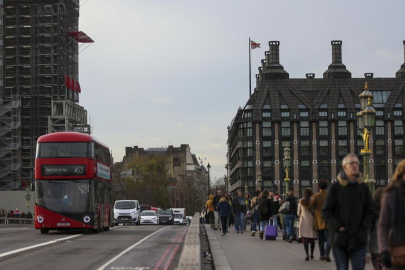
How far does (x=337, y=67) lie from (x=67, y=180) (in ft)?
343

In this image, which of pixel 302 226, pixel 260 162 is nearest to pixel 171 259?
pixel 302 226

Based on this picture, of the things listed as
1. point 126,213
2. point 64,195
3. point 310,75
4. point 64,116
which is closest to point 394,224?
point 64,195

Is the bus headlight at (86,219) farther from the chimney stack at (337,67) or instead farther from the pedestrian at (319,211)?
the chimney stack at (337,67)

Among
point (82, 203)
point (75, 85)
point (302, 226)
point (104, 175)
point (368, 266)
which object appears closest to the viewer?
point (368, 266)

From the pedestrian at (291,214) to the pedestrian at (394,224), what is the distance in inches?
632

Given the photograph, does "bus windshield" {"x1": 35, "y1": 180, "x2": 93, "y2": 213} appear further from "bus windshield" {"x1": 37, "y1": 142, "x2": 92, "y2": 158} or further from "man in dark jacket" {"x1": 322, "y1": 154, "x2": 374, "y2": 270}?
"man in dark jacket" {"x1": 322, "y1": 154, "x2": 374, "y2": 270}

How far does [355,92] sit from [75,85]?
158ft

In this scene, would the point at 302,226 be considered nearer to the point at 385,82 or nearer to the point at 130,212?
the point at 130,212

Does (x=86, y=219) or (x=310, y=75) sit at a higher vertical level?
(x=310, y=75)

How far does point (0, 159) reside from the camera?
97.5 m

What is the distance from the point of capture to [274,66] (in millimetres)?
132500

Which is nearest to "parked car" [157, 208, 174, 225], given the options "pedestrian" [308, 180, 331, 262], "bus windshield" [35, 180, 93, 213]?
"bus windshield" [35, 180, 93, 213]

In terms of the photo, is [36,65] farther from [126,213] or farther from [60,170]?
[60,170]

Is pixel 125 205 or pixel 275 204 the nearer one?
pixel 275 204
